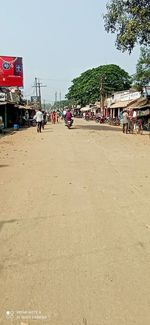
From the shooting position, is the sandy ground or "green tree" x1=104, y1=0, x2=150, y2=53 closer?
the sandy ground

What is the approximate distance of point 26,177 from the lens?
9.90 metres

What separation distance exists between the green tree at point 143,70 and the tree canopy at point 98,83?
35.0 meters

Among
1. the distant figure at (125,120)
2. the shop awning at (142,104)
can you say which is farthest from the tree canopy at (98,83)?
the distant figure at (125,120)

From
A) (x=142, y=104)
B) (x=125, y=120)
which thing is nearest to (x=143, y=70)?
(x=142, y=104)

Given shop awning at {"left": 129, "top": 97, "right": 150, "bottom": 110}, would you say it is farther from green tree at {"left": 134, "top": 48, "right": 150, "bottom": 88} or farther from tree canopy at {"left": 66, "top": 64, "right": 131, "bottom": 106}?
tree canopy at {"left": 66, "top": 64, "right": 131, "bottom": 106}

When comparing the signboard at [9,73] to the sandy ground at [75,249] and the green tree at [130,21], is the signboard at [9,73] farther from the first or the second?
the sandy ground at [75,249]

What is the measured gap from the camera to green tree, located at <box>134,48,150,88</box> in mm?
36125

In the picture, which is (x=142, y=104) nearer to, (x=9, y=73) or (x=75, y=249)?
(x=9, y=73)

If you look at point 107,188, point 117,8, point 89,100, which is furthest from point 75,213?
point 89,100

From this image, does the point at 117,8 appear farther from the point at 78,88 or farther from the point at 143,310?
the point at 78,88

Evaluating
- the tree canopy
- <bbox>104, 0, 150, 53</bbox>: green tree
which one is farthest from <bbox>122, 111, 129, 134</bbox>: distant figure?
the tree canopy

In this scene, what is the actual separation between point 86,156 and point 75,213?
7256mm

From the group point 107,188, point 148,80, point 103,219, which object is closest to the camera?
point 103,219

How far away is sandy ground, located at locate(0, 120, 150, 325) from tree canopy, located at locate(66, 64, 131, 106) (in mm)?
65114
